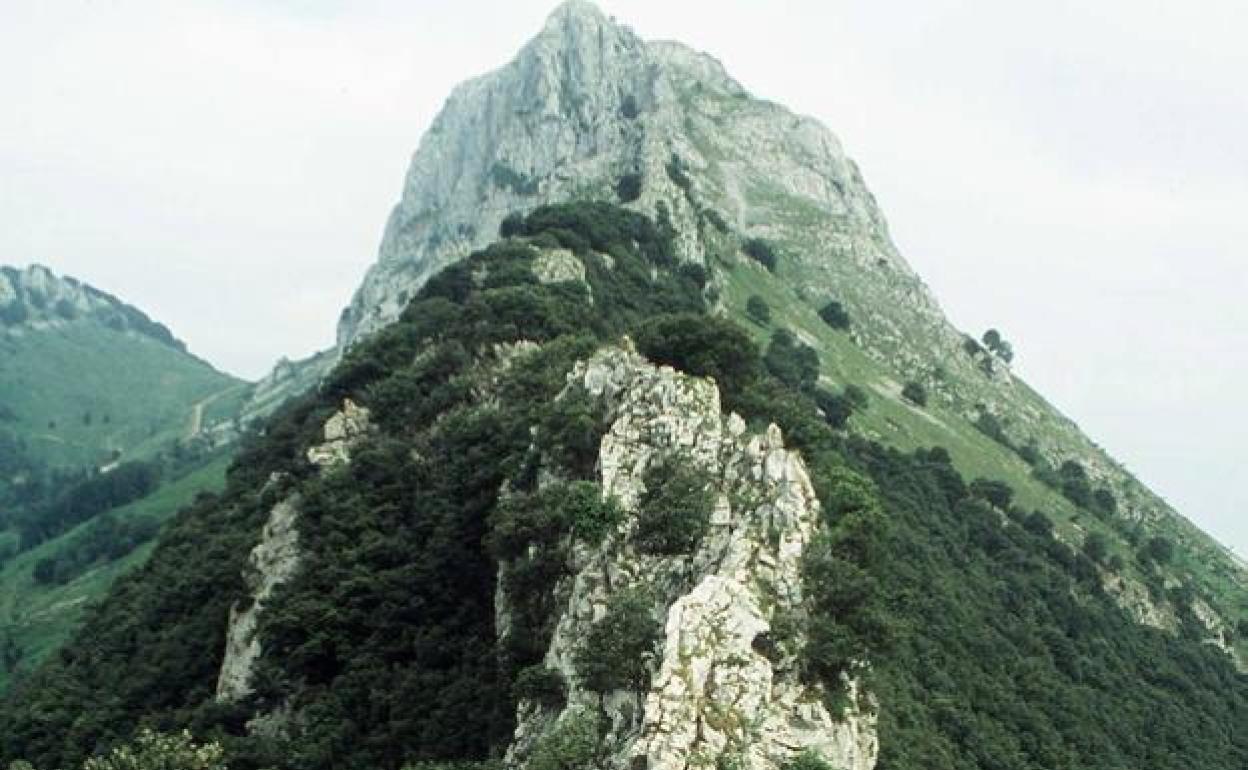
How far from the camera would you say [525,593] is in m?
53.9

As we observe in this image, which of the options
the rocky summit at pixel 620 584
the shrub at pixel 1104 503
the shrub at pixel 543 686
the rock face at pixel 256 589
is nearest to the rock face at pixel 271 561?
the rock face at pixel 256 589

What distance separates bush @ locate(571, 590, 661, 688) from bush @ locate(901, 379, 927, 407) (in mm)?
117253

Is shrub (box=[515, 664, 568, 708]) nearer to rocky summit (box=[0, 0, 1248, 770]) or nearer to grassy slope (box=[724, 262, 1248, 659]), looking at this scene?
rocky summit (box=[0, 0, 1248, 770])

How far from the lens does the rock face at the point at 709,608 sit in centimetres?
4131

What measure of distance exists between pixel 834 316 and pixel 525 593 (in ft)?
412

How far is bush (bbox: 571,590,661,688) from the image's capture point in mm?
43781

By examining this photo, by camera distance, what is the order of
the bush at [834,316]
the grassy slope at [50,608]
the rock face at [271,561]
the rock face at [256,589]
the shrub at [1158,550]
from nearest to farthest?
the rock face at [256,589] → the rock face at [271,561] → the shrub at [1158,550] → the grassy slope at [50,608] → the bush at [834,316]

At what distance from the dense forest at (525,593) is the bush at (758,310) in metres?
22.4

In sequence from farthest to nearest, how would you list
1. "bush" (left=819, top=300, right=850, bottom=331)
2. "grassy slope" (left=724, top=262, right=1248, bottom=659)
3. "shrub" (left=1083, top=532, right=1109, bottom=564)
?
"bush" (left=819, top=300, right=850, bottom=331) → "grassy slope" (left=724, top=262, right=1248, bottom=659) → "shrub" (left=1083, top=532, right=1109, bottom=564)

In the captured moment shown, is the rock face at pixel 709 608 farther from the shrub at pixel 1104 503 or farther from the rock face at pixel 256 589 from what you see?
the shrub at pixel 1104 503

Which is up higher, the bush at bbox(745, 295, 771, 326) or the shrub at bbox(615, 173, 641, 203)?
the shrub at bbox(615, 173, 641, 203)

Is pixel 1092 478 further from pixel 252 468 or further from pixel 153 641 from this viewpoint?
pixel 153 641

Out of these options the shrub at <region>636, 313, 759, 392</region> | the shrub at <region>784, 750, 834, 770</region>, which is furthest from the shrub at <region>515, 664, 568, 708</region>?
the shrub at <region>636, 313, 759, 392</region>

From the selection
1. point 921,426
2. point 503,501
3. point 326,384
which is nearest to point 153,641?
point 326,384
